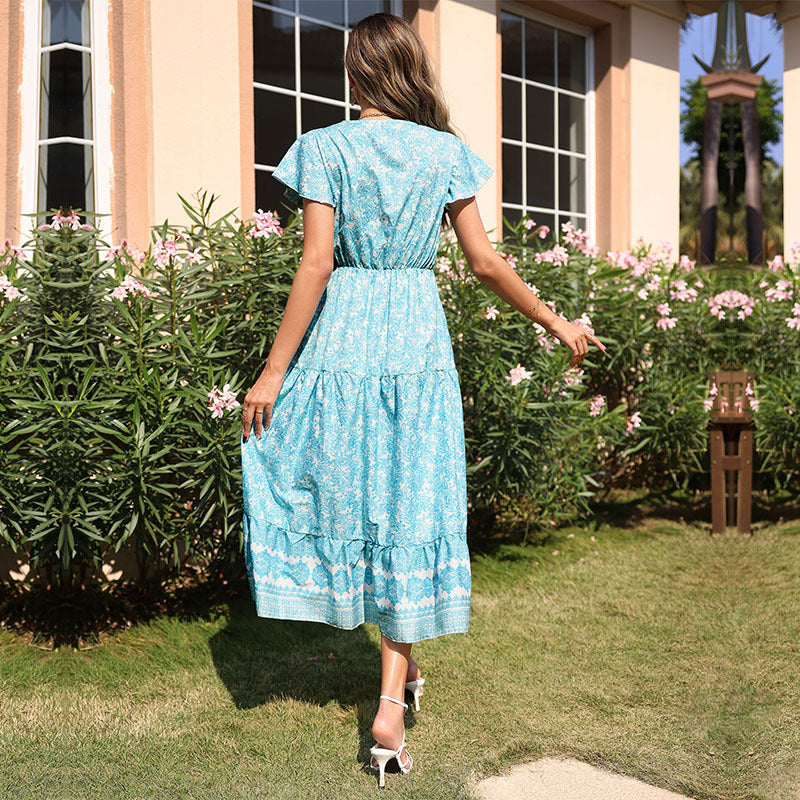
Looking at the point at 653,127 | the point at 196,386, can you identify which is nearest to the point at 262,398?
the point at 196,386

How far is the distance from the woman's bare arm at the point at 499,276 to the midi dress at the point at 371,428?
59 millimetres

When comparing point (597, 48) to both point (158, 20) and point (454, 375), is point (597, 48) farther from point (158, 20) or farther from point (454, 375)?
point (454, 375)

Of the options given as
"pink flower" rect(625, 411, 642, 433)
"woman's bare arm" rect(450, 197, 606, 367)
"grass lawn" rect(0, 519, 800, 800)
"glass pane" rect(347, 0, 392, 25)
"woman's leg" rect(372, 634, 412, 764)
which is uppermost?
"glass pane" rect(347, 0, 392, 25)

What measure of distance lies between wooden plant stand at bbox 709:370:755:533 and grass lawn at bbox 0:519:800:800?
3.44 feet

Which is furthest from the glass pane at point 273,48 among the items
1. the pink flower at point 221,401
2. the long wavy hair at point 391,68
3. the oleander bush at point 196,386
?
the long wavy hair at point 391,68

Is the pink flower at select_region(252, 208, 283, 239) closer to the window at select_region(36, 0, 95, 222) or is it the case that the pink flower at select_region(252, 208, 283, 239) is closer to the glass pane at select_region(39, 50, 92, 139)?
the window at select_region(36, 0, 95, 222)

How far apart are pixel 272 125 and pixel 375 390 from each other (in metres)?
2.68

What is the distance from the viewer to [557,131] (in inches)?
249

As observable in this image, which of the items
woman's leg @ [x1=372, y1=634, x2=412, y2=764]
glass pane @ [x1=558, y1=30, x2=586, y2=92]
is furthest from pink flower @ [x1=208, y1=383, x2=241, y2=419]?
glass pane @ [x1=558, y1=30, x2=586, y2=92]

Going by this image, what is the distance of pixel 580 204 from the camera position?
21.5ft

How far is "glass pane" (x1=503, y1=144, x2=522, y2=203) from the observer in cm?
594

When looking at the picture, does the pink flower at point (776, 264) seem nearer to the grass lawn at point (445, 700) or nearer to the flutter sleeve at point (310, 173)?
the grass lawn at point (445, 700)

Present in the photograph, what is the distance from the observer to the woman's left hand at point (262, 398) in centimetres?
247

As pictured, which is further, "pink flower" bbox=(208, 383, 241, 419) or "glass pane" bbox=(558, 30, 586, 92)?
"glass pane" bbox=(558, 30, 586, 92)
